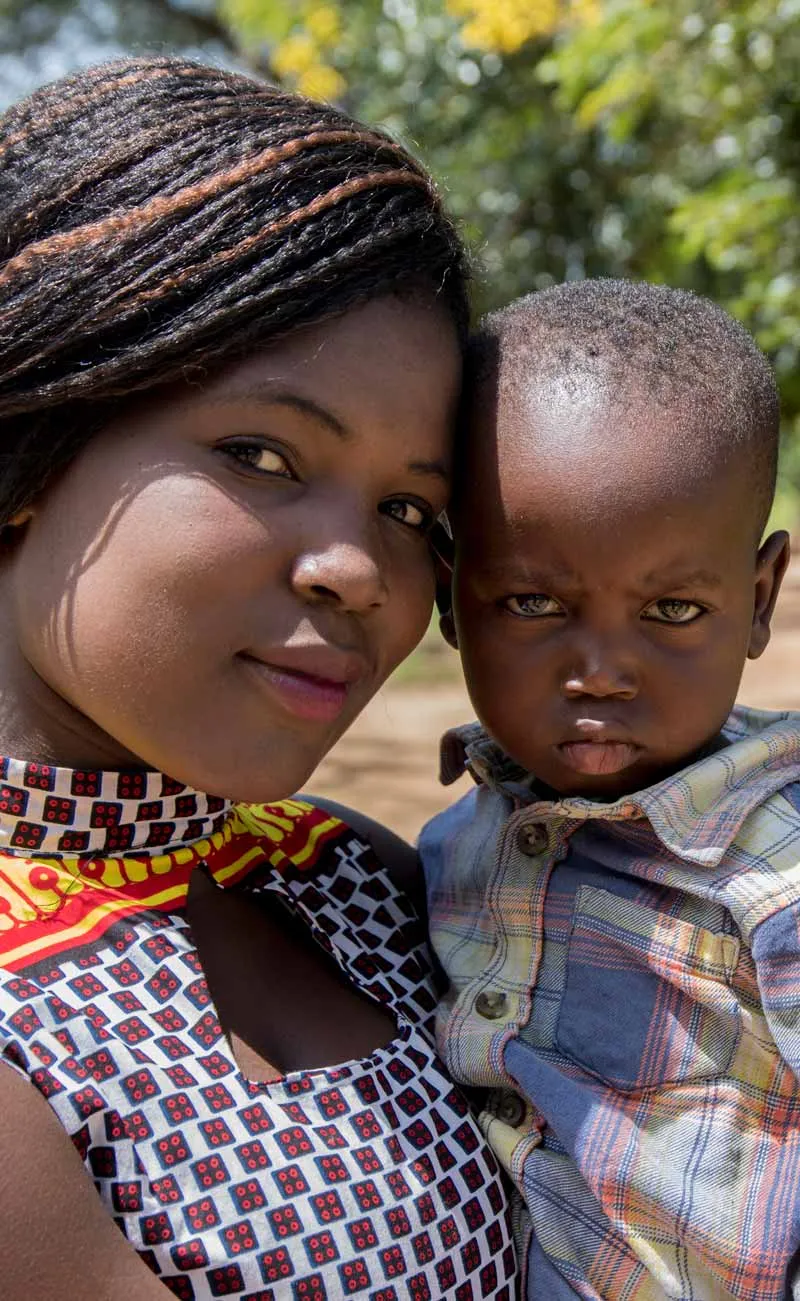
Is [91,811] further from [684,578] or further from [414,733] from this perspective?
[414,733]

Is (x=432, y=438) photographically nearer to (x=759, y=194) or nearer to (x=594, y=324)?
(x=594, y=324)

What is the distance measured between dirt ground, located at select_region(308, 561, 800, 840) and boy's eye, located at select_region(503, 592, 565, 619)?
155 inches

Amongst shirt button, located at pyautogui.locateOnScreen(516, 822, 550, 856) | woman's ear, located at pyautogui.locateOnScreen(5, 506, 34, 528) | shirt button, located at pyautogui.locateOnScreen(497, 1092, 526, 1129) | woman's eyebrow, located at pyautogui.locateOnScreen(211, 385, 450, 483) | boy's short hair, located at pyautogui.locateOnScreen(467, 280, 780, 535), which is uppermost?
boy's short hair, located at pyautogui.locateOnScreen(467, 280, 780, 535)

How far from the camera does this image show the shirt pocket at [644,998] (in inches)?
62.9

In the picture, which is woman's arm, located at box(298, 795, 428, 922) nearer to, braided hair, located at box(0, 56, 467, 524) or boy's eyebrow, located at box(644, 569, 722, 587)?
boy's eyebrow, located at box(644, 569, 722, 587)

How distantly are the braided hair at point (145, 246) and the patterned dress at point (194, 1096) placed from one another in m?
0.39

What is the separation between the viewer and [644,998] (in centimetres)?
165

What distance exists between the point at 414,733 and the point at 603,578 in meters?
5.94

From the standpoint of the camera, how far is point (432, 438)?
1.60 meters

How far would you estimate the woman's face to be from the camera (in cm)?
139

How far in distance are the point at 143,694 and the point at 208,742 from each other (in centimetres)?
9

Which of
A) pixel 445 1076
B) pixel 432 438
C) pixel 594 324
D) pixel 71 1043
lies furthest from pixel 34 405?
pixel 445 1076

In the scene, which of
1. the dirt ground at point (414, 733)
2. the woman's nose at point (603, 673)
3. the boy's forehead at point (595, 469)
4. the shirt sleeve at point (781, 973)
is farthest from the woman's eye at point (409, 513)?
the dirt ground at point (414, 733)

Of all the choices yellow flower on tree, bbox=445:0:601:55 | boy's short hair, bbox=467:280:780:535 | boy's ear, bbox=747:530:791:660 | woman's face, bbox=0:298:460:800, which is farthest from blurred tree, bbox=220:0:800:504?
woman's face, bbox=0:298:460:800
